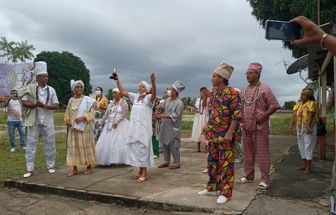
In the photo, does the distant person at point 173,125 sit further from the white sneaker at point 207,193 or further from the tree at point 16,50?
the tree at point 16,50

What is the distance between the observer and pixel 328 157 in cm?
891

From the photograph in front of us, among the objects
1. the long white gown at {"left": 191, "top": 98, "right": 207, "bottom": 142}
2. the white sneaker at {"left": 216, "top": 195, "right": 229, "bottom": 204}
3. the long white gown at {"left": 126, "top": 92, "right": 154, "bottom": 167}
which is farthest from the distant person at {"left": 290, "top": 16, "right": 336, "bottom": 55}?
the long white gown at {"left": 191, "top": 98, "right": 207, "bottom": 142}

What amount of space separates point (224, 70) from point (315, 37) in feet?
11.0

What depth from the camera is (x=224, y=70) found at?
5.22m

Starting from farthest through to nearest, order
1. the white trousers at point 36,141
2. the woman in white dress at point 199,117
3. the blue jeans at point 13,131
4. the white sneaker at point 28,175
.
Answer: the blue jeans at point 13,131
the woman in white dress at point 199,117
the white trousers at point 36,141
the white sneaker at point 28,175

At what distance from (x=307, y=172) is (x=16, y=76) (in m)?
12.0

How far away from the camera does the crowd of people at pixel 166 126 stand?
511 cm

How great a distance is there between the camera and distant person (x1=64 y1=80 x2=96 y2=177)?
23.0ft

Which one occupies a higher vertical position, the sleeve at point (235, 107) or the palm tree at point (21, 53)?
the palm tree at point (21, 53)

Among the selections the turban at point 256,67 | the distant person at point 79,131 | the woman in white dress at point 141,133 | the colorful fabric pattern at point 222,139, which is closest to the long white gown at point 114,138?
the distant person at point 79,131

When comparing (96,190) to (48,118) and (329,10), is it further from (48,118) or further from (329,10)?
(329,10)

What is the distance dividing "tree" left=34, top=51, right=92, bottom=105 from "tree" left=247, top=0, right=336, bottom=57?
5761 cm

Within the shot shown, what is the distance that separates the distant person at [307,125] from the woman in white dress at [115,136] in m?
3.59

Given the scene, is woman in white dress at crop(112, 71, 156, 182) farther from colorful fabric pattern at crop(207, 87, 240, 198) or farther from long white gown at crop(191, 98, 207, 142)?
long white gown at crop(191, 98, 207, 142)
